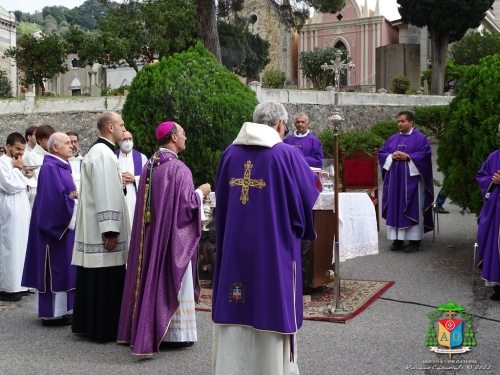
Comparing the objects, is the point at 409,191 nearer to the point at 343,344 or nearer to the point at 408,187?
the point at 408,187

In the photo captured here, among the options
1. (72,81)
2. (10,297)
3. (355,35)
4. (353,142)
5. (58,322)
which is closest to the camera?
(58,322)

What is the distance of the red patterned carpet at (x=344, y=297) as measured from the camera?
22.4ft

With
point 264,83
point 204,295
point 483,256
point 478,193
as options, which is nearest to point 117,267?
point 204,295

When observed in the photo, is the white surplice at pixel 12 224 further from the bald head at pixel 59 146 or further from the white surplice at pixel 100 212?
the white surplice at pixel 100 212

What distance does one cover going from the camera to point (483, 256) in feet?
24.8

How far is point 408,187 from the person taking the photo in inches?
404

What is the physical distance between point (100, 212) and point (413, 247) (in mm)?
5562

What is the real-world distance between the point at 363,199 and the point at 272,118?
3336 millimetres

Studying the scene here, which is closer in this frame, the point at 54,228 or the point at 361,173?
the point at 54,228

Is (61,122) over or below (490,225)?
over

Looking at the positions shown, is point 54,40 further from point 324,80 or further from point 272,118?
point 272,118

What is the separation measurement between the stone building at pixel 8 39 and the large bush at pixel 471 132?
143 ft

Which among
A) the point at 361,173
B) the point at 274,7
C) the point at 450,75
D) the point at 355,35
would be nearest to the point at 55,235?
the point at 361,173

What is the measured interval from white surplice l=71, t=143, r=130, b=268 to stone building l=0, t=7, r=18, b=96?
45.1m
